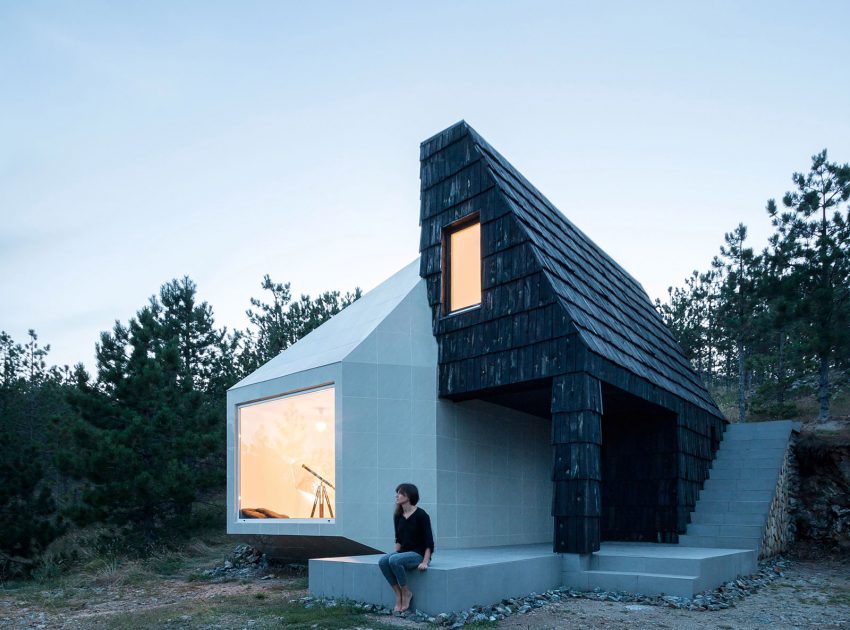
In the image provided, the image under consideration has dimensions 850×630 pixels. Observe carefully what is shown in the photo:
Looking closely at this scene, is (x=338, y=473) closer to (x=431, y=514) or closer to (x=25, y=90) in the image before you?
(x=431, y=514)

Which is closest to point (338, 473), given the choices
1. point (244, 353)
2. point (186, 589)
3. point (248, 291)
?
point (186, 589)

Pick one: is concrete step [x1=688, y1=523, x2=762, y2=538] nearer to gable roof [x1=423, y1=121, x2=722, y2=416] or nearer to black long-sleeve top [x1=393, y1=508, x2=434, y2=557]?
gable roof [x1=423, y1=121, x2=722, y2=416]

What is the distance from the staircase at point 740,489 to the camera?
10398mm

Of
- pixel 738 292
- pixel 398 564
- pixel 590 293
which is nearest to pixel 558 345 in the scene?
pixel 590 293

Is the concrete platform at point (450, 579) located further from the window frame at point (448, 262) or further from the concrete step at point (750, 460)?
the concrete step at point (750, 460)

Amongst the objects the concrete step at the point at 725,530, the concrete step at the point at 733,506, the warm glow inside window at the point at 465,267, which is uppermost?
the warm glow inside window at the point at 465,267

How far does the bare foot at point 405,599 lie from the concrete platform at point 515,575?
10cm

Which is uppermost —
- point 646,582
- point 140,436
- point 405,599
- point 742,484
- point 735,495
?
point 140,436

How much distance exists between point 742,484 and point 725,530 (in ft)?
4.54

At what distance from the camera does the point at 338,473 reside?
888cm

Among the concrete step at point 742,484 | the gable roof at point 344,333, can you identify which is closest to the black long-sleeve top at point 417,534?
the gable roof at point 344,333

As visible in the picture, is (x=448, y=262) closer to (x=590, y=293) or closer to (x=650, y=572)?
(x=590, y=293)

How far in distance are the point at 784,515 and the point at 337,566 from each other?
28.1 ft

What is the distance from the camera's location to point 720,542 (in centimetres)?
1031
